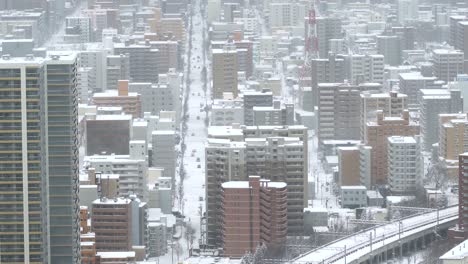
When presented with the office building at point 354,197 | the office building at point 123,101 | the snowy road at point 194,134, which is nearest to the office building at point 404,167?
the office building at point 354,197

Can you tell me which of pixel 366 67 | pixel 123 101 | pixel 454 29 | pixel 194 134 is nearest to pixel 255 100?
pixel 194 134

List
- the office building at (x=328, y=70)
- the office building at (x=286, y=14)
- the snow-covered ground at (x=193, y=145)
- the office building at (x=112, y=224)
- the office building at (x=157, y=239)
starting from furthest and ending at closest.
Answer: the office building at (x=286, y=14) → the office building at (x=328, y=70) → the snow-covered ground at (x=193, y=145) → the office building at (x=157, y=239) → the office building at (x=112, y=224)

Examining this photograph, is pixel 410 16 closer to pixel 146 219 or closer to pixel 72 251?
pixel 146 219

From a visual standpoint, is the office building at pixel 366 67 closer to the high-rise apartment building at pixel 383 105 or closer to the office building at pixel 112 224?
the high-rise apartment building at pixel 383 105

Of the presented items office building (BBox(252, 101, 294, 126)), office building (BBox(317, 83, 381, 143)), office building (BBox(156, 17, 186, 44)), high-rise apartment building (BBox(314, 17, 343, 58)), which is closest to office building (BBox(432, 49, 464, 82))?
high-rise apartment building (BBox(314, 17, 343, 58))

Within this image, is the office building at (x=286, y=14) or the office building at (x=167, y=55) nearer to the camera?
the office building at (x=167, y=55)

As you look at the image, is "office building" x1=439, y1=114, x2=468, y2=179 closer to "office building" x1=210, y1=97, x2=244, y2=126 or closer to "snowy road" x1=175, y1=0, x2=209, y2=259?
"office building" x1=210, y1=97, x2=244, y2=126

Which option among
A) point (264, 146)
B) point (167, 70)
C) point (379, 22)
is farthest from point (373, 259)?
point (379, 22)
